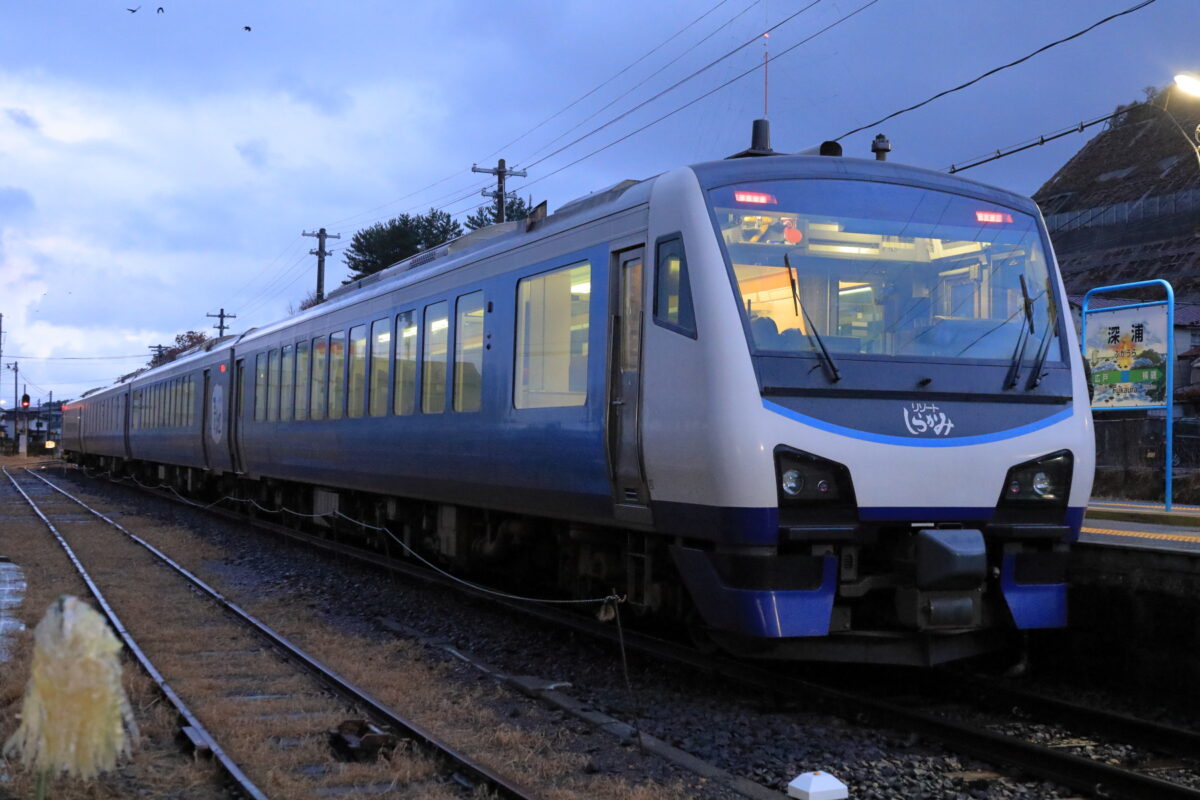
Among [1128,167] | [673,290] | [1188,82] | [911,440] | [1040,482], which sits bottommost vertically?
[1040,482]

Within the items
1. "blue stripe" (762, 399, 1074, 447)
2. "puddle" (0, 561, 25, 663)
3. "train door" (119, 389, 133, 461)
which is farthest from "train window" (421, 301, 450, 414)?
"train door" (119, 389, 133, 461)

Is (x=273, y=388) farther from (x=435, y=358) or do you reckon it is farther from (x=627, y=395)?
(x=627, y=395)

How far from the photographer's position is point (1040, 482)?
253 inches

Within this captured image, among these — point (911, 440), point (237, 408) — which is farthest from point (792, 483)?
point (237, 408)

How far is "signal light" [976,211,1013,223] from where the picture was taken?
22.9ft

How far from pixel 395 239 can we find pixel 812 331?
56181 mm

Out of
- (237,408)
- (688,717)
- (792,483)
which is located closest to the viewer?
(792,483)

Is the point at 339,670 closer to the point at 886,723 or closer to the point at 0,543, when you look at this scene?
the point at 886,723

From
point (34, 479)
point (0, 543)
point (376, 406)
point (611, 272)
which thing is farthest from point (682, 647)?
point (34, 479)

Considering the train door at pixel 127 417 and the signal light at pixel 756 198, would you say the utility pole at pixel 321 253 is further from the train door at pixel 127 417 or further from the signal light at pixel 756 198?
the signal light at pixel 756 198

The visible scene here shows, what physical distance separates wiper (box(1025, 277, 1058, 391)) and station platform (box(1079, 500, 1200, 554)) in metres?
1.13

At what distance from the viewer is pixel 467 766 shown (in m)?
5.07

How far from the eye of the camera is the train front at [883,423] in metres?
5.88

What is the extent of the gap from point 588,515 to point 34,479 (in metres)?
34.0
